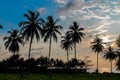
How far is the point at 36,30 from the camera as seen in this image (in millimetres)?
67625

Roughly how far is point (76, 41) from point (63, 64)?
1492 centimetres

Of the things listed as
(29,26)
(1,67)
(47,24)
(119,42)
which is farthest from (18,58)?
(119,42)

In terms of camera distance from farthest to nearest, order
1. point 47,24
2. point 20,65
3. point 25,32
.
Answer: point 20,65 < point 47,24 < point 25,32

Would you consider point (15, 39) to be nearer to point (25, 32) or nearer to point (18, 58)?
point (18, 58)

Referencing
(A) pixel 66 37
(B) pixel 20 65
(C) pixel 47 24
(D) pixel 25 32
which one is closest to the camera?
(D) pixel 25 32

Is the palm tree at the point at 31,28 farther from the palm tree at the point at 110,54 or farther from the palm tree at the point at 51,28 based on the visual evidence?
the palm tree at the point at 110,54

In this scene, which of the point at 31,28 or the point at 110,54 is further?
the point at 110,54

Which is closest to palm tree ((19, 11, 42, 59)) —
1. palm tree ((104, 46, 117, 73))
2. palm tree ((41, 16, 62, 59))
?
palm tree ((41, 16, 62, 59))

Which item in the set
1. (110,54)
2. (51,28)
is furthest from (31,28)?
(110,54)

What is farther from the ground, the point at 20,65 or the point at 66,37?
the point at 66,37

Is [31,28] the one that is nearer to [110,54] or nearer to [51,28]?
[51,28]

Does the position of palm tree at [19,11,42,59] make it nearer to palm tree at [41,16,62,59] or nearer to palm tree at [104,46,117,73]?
palm tree at [41,16,62,59]

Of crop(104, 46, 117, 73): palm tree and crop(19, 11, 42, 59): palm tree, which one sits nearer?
crop(19, 11, 42, 59): palm tree

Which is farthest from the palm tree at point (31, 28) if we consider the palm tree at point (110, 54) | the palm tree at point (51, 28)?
the palm tree at point (110, 54)
